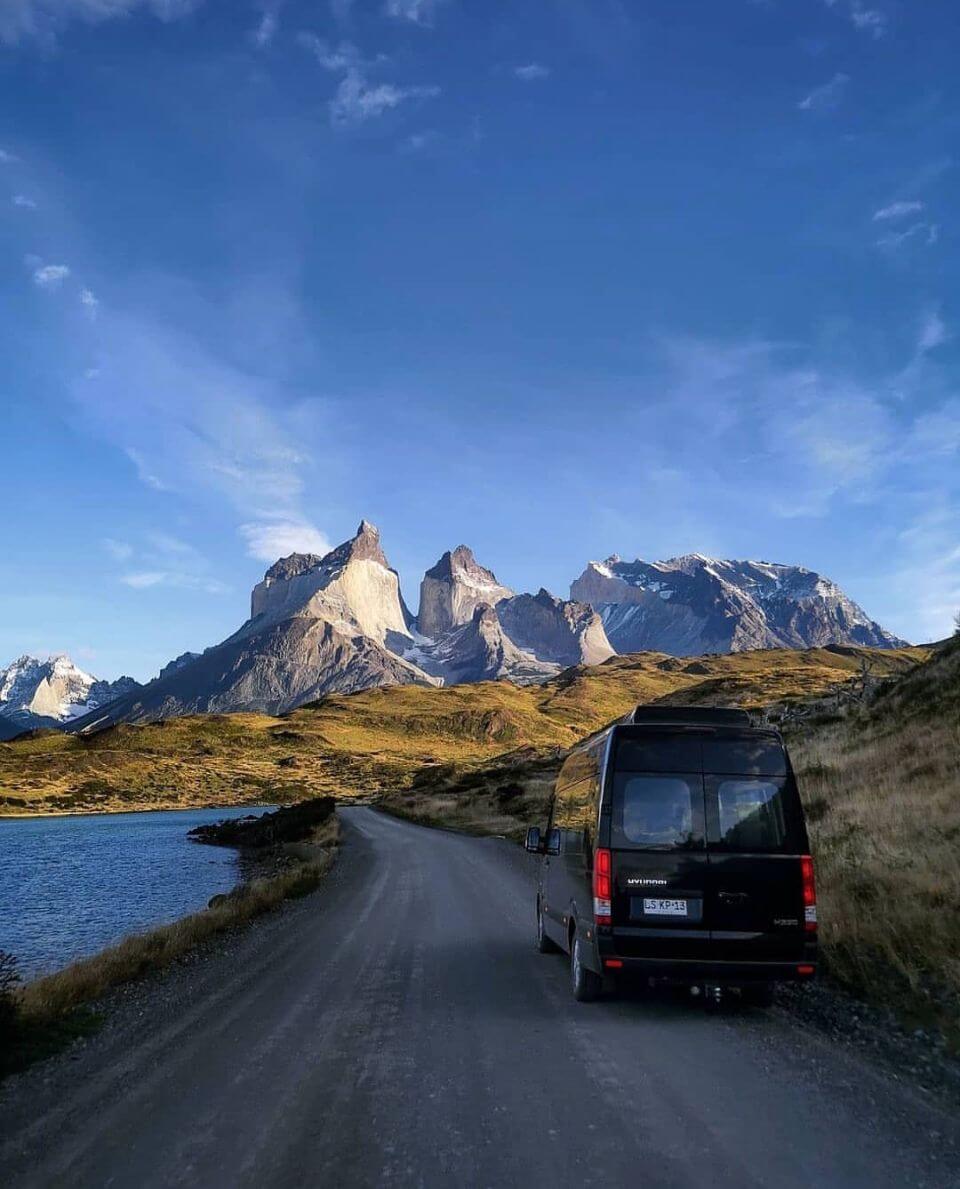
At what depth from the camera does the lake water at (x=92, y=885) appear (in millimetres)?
21484

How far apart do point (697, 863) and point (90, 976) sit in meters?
8.61

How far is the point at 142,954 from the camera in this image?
12.9m

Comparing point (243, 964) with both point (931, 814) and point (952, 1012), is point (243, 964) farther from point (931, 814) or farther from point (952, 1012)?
point (931, 814)

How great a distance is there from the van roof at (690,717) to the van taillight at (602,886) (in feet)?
4.74

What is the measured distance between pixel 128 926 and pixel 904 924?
20.6 metres

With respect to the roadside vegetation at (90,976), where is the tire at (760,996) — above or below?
above

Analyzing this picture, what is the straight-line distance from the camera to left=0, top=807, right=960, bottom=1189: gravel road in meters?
5.00

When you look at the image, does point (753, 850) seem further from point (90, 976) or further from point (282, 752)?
point (282, 752)

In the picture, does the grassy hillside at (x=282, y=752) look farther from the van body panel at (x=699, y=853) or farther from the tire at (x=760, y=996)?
the van body panel at (x=699, y=853)

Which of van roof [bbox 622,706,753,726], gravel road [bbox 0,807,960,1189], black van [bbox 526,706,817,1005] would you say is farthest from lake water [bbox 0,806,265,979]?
van roof [bbox 622,706,753,726]

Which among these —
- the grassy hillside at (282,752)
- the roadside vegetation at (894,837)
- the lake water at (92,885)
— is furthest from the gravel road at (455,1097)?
the grassy hillside at (282,752)

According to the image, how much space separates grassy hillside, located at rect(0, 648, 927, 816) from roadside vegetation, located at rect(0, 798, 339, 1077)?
52.0 m

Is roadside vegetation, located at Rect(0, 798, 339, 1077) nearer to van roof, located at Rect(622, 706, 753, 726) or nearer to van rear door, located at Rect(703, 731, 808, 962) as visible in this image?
van rear door, located at Rect(703, 731, 808, 962)

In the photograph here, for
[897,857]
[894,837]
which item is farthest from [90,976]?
[894,837]
